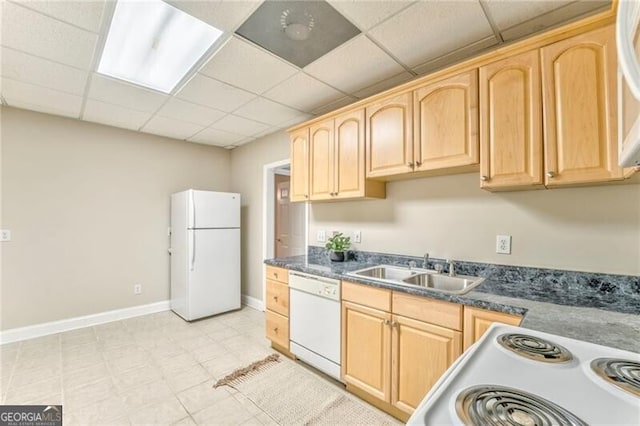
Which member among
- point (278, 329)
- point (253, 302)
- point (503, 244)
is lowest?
point (253, 302)

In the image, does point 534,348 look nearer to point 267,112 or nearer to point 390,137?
point 390,137

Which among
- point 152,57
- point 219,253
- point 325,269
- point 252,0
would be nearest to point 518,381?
point 325,269

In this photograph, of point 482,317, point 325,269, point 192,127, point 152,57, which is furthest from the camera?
point 192,127

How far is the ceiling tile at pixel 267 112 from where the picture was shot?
282 centimetres

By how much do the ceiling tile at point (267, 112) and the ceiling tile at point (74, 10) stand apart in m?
1.27

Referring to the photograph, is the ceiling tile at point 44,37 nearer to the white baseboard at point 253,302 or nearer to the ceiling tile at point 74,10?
the ceiling tile at point 74,10

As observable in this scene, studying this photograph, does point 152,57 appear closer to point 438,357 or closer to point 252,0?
point 252,0

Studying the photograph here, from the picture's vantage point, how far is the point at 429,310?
5.45 ft

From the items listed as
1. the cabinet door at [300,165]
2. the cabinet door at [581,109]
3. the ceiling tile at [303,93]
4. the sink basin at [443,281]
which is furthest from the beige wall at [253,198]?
the cabinet door at [581,109]

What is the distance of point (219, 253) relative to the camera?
3791 mm

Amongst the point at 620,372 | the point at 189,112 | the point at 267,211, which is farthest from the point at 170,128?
the point at 620,372

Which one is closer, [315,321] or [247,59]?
[247,59]

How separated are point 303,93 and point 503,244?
200 cm

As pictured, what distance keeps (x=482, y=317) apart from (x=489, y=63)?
1455mm
